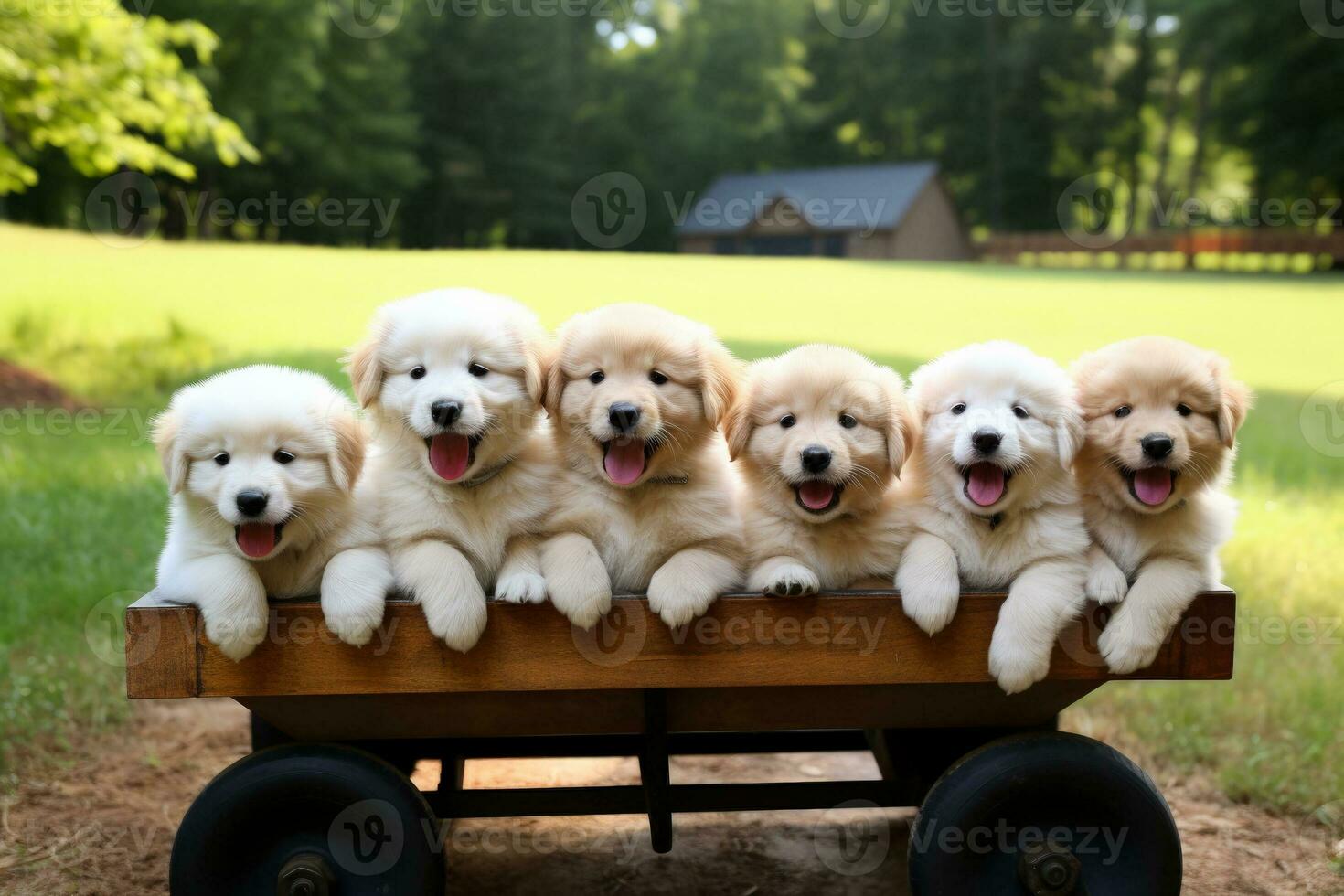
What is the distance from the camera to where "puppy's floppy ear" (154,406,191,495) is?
2.74 meters

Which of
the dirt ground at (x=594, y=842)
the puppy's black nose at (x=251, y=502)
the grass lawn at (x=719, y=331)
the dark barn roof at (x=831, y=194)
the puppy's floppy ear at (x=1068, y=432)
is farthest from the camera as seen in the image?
the dark barn roof at (x=831, y=194)

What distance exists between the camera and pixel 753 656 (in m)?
2.82

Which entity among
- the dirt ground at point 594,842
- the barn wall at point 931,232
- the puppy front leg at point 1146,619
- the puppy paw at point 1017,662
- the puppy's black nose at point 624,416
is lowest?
the dirt ground at point 594,842

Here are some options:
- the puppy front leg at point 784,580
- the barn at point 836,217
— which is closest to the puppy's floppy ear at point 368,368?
the puppy front leg at point 784,580

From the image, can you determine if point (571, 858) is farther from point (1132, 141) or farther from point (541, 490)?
point (1132, 141)

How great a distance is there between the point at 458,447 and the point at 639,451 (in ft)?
1.55

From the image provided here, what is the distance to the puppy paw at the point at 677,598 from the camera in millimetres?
2736

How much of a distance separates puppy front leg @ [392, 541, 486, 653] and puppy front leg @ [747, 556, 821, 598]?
2.33 feet

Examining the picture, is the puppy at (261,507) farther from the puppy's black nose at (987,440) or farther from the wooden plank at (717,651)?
the puppy's black nose at (987,440)

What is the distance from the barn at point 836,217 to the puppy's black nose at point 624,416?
33.6ft

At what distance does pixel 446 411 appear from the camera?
2750mm

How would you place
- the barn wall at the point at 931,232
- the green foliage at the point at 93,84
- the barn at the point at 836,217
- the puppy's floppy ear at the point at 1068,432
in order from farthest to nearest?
the barn wall at the point at 931,232 → the barn at the point at 836,217 → the green foliage at the point at 93,84 → the puppy's floppy ear at the point at 1068,432

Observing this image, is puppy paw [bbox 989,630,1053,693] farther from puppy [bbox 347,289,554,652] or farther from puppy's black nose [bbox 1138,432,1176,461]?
puppy [bbox 347,289,554,652]

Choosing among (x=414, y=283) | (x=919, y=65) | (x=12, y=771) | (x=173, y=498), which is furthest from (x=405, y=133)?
(x=173, y=498)
